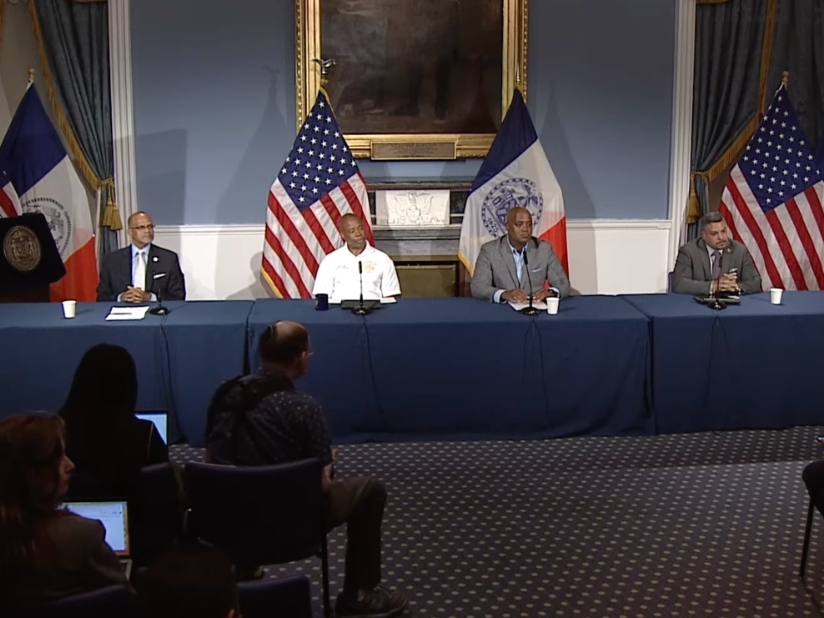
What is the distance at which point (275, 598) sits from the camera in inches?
82.4

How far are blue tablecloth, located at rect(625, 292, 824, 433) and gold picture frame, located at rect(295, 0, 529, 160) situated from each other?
2826mm

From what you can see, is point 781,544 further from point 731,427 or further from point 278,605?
point 278,605

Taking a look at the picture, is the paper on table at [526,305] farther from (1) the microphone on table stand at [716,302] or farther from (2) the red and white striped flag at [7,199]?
(2) the red and white striped flag at [7,199]

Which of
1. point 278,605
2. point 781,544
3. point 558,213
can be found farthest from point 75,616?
point 558,213

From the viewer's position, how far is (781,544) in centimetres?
379

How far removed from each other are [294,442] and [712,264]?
3.70 m

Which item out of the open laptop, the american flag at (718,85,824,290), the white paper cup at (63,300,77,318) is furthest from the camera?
the american flag at (718,85,824,290)

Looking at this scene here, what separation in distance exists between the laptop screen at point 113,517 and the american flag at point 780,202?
17.7 feet

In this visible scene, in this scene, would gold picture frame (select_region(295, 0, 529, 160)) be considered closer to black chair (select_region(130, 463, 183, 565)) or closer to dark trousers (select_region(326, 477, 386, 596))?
dark trousers (select_region(326, 477, 386, 596))

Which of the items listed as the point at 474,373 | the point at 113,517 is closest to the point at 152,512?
the point at 113,517

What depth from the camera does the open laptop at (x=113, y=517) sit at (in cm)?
264

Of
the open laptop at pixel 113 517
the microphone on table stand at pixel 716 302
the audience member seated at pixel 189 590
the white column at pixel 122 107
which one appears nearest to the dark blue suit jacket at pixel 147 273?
the white column at pixel 122 107

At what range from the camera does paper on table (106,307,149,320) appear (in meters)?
5.04

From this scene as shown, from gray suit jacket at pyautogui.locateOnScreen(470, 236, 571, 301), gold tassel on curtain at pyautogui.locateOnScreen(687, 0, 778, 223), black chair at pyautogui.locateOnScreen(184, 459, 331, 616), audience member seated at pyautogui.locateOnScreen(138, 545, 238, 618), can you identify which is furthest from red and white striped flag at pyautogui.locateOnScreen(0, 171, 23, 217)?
audience member seated at pyautogui.locateOnScreen(138, 545, 238, 618)
